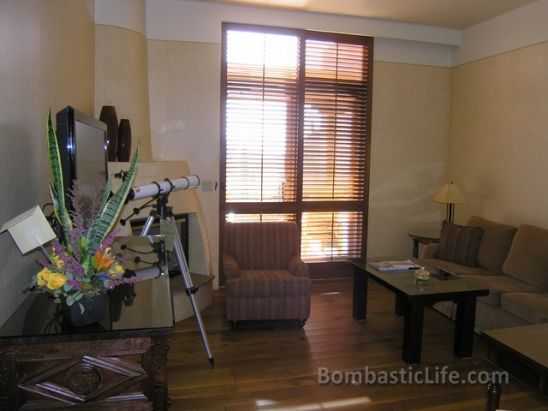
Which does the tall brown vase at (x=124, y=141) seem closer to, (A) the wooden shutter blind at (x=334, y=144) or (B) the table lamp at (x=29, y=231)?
(A) the wooden shutter blind at (x=334, y=144)

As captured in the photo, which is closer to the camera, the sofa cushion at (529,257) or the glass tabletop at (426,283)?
the glass tabletop at (426,283)

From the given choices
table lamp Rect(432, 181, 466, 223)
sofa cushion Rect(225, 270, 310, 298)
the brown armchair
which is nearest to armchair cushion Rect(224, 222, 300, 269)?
the brown armchair

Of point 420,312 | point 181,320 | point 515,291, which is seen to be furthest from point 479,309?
point 181,320

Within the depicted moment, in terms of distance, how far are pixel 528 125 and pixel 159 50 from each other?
364 centimetres

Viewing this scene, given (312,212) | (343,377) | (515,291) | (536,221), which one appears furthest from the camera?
(312,212)

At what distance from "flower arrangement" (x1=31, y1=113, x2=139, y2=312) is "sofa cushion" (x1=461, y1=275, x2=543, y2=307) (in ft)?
9.67

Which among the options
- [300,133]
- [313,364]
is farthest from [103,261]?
[300,133]

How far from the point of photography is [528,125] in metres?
4.11

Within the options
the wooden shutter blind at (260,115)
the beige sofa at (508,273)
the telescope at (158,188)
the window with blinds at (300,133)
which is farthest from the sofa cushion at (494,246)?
the telescope at (158,188)

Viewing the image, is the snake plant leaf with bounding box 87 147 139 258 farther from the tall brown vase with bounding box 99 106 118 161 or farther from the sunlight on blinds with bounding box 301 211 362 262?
the sunlight on blinds with bounding box 301 211 362 262

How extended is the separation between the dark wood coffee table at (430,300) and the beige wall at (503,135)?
1.42 m

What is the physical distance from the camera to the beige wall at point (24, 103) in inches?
61.5

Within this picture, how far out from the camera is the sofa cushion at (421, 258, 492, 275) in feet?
12.6

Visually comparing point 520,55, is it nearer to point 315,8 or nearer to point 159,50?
point 315,8
